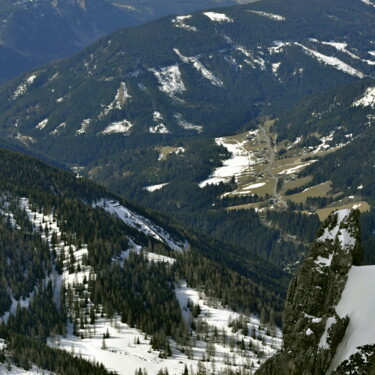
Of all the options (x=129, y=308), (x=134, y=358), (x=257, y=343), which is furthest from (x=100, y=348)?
(x=257, y=343)

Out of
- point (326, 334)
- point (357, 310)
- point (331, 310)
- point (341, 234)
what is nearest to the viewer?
point (357, 310)

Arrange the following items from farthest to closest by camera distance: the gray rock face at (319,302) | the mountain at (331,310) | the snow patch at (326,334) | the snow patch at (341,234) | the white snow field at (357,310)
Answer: the snow patch at (341,234) → the gray rock face at (319,302) → the snow patch at (326,334) → the mountain at (331,310) → the white snow field at (357,310)

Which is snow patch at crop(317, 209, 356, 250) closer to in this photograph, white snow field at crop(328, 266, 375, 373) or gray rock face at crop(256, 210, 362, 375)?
gray rock face at crop(256, 210, 362, 375)

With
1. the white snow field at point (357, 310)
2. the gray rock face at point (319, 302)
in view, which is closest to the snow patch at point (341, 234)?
the gray rock face at point (319, 302)

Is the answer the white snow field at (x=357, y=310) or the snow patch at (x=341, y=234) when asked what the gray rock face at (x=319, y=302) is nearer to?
the snow patch at (x=341, y=234)

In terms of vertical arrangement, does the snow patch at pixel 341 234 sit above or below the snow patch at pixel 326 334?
above

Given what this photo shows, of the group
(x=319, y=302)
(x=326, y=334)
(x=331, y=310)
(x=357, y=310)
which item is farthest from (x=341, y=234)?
(x=326, y=334)

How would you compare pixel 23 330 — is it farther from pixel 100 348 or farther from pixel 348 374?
pixel 348 374

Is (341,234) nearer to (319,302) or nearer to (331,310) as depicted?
(319,302)
